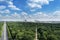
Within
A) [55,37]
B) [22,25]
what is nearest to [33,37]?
[55,37]

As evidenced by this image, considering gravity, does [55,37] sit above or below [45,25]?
below

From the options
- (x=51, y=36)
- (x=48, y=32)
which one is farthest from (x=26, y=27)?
(x=51, y=36)

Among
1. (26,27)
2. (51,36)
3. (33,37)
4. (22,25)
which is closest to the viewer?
(51,36)

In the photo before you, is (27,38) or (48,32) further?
(48,32)

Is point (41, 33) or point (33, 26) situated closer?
point (41, 33)

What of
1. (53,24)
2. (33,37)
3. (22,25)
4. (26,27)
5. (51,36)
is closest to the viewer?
(51,36)

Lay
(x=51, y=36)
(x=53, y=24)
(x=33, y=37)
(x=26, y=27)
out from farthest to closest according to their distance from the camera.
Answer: (x=26, y=27) < (x=53, y=24) < (x=33, y=37) < (x=51, y=36)

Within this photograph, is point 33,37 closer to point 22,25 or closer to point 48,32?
point 48,32

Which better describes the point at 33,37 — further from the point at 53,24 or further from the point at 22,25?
the point at 22,25

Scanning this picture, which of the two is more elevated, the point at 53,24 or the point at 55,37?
the point at 53,24
